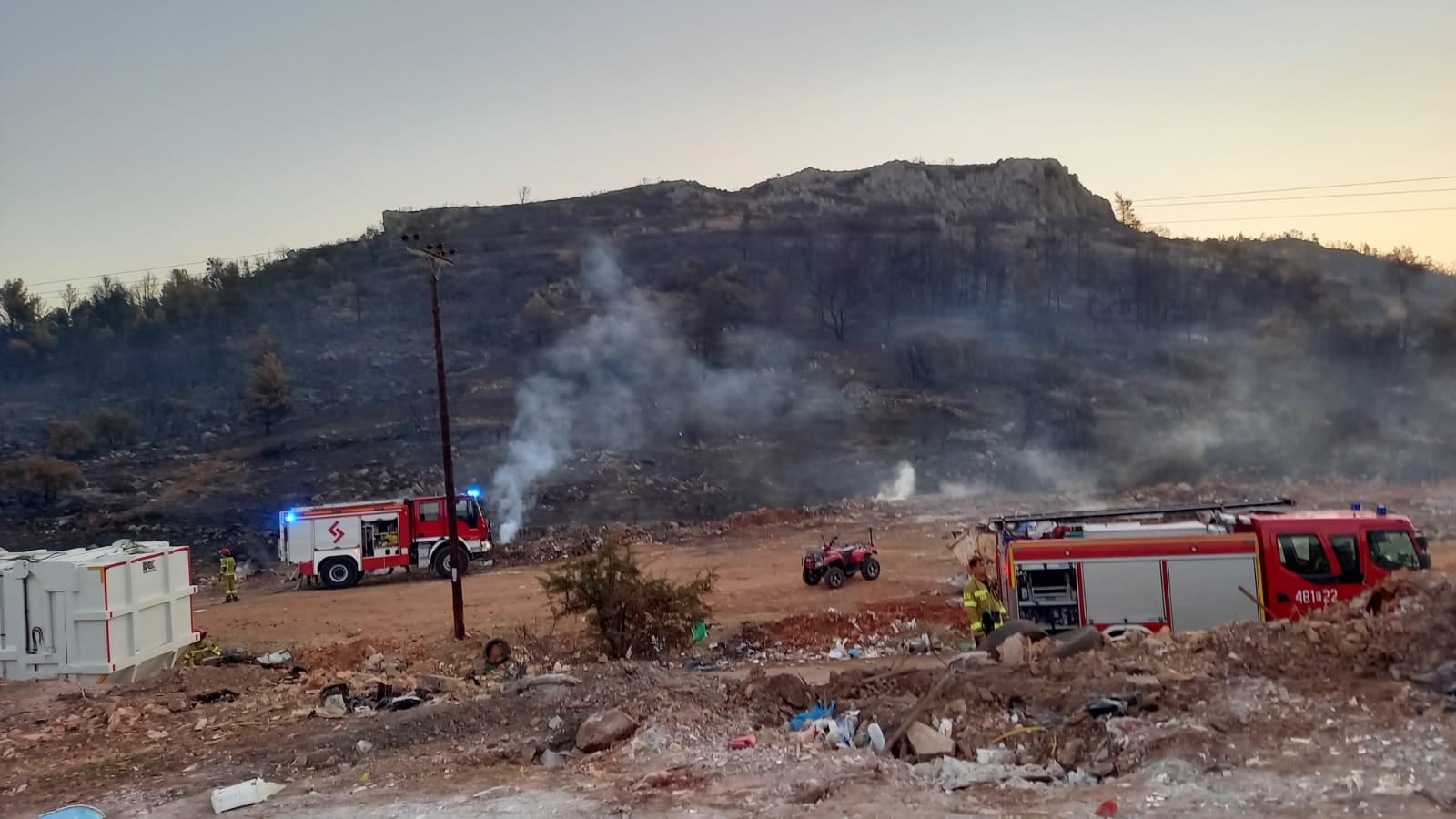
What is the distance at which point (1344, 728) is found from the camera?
23.7ft

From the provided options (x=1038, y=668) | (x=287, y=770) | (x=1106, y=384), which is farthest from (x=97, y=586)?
(x=1106, y=384)

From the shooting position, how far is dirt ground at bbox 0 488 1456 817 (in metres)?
6.59

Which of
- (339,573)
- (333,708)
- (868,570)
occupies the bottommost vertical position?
(868,570)

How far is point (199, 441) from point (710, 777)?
4567 cm

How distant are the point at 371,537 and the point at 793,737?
21350 mm

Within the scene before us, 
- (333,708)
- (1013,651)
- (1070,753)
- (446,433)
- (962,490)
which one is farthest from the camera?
(962,490)

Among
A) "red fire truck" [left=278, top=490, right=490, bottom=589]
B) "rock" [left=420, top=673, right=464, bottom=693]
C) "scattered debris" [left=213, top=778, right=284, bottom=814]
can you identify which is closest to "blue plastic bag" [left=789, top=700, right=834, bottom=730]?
"scattered debris" [left=213, top=778, right=284, bottom=814]

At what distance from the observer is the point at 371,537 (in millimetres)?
27000

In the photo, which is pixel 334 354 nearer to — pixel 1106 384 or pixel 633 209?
pixel 633 209

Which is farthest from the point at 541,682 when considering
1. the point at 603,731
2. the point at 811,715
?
the point at 811,715

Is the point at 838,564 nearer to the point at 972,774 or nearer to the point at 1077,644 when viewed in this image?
the point at 1077,644

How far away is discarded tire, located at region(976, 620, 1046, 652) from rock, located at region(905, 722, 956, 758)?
331 centimetres

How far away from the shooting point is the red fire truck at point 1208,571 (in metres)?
12.7

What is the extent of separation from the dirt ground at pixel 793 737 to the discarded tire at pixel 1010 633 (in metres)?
0.74
